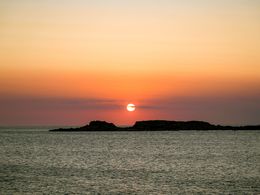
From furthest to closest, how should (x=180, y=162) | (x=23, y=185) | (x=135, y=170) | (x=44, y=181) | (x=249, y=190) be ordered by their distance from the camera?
(x=180, y=162), (x=135, y=170), (x=44, y=181), (x=23, y=185), (x=249, y=190)

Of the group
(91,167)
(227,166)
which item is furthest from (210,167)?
(91,167)

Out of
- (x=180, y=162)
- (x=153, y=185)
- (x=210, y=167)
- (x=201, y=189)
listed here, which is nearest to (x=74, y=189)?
(x=153, y=185)

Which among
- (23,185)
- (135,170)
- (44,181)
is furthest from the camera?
(135,170)

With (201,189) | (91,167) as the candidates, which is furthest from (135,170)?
(201,189)

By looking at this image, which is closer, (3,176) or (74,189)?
(74,189)

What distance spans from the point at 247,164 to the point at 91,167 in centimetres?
2462

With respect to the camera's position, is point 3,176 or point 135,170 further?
point 135,170

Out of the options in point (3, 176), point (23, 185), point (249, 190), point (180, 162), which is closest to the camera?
point (249, 190)

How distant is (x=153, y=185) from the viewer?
50969mm

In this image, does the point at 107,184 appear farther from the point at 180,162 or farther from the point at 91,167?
the point at 180,162

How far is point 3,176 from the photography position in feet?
192

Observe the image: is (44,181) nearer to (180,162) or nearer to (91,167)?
(91,167)

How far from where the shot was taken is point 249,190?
4750 centimetres

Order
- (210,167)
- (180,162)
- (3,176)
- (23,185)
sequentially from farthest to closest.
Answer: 1. (180,162)
2. (210,167)
3. (3,176)
4. (23,185)
